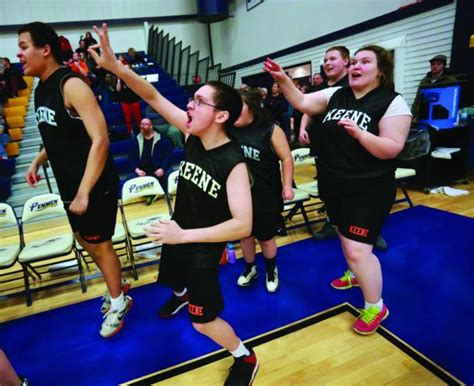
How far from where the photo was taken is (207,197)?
163 cm

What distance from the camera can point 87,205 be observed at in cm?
201

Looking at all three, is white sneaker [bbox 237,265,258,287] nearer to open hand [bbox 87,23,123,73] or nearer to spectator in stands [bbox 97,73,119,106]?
open hand [bbox 87,23,123,73]

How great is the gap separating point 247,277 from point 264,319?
20.7 inches

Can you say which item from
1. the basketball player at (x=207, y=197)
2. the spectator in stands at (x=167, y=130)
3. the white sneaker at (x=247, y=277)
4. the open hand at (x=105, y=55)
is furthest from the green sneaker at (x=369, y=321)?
the spectator in stands at (x=167, y=130)

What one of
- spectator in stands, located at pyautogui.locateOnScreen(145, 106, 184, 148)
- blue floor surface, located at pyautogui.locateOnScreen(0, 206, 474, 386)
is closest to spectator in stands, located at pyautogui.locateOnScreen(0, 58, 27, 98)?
spectator in stands, located at pyautogui.locateOnScreen(145, 106, 184, 148)

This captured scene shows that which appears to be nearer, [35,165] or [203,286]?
[203,286]

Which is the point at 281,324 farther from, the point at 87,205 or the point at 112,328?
the point at 87,205

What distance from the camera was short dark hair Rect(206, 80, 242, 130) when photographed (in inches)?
61.9

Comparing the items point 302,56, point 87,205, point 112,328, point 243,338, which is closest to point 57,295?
point 112,328

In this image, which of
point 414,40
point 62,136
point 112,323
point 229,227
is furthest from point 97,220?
point 414,40

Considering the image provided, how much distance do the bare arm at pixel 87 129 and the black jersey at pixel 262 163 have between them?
98cm

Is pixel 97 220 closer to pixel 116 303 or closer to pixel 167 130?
pixel 116 303

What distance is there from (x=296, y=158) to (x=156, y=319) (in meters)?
2.78

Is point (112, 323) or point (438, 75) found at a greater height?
point (438, 75)
